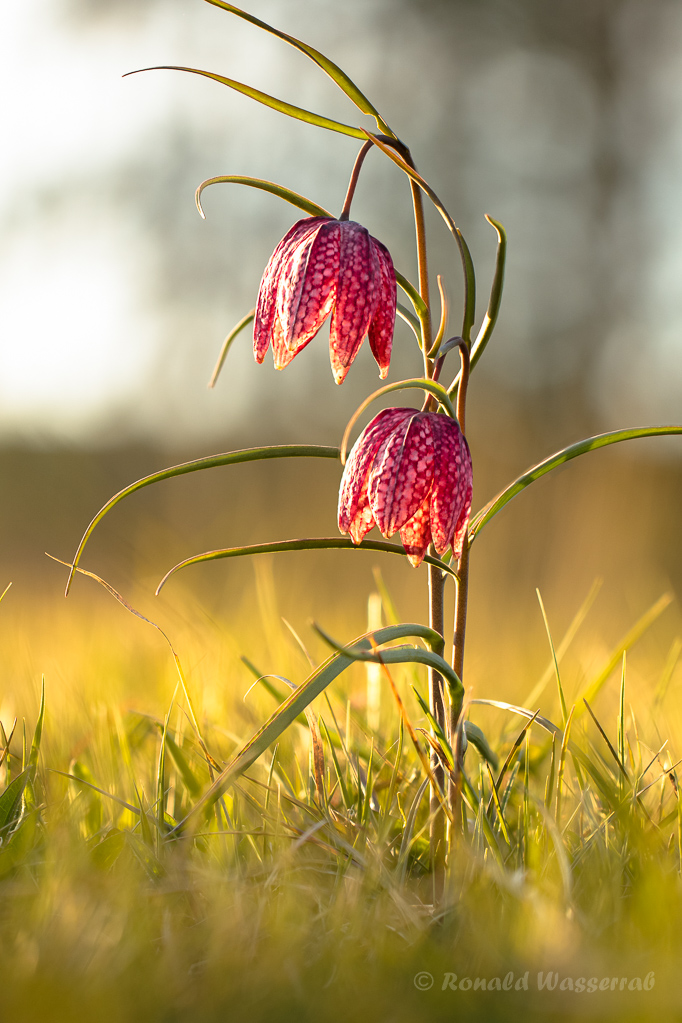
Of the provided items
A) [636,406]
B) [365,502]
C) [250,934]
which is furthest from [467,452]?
[636,406]

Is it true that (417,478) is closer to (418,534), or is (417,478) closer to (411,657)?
(418,534)

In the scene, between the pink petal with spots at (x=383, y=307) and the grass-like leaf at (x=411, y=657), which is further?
the pink petal with spots at (x=383, y=307)

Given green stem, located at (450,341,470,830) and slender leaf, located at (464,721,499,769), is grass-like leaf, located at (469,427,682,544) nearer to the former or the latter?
green stem, located at (450,341,470,830)

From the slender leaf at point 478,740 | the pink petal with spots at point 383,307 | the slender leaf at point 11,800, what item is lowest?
the slender leaf at point 11,800

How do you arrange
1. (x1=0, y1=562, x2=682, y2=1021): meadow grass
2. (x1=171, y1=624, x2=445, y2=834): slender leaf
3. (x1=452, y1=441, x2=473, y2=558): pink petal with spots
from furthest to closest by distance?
(x1=452, y1=441, x2=473, y2=558): pink petal with spots, (x1=171, y1=624, x2=445, y2=834): slender leaf, (x1=0, y1=562, x2=682, y2=1021): meadow grass

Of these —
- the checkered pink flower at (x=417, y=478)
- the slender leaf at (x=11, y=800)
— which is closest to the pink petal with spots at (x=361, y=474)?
the checkered pink flower at (x=417, y=478)

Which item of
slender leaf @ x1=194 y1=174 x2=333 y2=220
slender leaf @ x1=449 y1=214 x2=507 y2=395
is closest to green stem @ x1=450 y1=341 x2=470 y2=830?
slender leaf @ x1=449 y1=214 x2=507 y2=395

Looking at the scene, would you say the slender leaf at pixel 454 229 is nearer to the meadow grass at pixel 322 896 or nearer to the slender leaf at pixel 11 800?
the meadow grass at pixel 322 896
